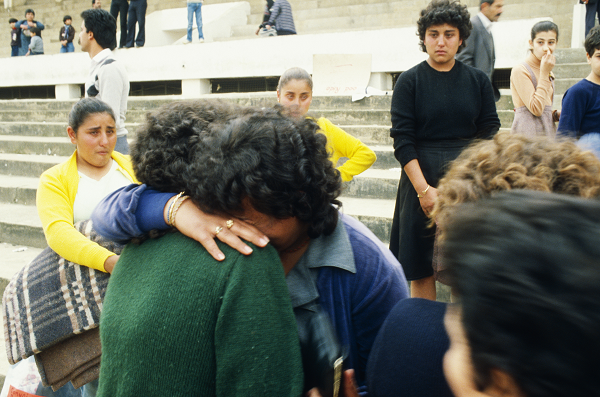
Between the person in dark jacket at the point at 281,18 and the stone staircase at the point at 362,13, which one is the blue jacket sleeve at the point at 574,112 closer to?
the stone staircase at the point at 362,13

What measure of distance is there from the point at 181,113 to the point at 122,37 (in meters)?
10.9

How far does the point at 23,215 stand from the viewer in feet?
16.3

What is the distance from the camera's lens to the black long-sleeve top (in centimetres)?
258

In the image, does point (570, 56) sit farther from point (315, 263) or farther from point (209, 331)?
point (209, 331)

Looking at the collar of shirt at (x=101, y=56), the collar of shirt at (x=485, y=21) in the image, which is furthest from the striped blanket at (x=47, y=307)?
the collar of shirt at (x=485, y=21)

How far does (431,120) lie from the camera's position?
2.59m

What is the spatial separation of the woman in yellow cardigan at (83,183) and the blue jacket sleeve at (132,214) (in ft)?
2.05

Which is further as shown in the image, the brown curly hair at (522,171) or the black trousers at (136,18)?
the black trousers at (136,18)

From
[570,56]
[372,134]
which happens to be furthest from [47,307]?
[570,56]

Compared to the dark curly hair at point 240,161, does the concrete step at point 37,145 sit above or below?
below

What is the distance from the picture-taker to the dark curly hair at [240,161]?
96 cm

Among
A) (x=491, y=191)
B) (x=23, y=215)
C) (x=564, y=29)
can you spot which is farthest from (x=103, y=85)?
(x=564, y=29)

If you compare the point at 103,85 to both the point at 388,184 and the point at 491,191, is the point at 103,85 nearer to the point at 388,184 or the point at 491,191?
the point at 388,184

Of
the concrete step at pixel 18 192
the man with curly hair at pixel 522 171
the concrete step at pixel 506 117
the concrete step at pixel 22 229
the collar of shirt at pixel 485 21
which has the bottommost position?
the concrete step at pixel 22 229
